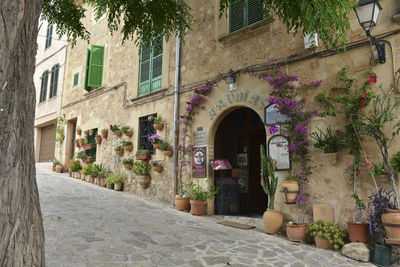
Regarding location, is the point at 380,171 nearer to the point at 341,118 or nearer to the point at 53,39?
the point at 341,118

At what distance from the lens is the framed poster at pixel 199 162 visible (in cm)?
713

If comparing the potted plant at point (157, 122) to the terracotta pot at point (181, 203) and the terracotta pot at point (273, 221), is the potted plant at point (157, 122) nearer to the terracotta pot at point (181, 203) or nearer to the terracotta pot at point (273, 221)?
the terracotta pot at point (181, 203)

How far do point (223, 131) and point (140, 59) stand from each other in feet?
13.1

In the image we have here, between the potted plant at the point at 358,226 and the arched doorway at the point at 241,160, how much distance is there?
116 inches

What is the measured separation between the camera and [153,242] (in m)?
4.43

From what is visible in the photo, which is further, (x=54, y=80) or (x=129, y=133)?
(x=54, y=80)

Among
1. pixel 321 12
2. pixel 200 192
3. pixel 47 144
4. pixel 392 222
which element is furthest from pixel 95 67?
pixel 392 222

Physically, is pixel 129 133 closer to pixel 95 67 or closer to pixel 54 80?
pixel 95 67

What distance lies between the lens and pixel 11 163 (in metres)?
2.11

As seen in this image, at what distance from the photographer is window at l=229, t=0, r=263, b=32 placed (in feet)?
22.1

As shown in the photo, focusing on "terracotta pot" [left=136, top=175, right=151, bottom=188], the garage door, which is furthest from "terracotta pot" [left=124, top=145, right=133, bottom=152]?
the garage door

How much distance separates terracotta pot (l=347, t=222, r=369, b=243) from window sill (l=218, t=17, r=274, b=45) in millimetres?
4161

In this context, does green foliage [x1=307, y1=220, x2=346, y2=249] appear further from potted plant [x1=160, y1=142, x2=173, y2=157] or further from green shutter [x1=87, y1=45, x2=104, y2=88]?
green shutter [x1=87, y1=45, x2=104, y2=88]

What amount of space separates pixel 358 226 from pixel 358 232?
0.29ft
